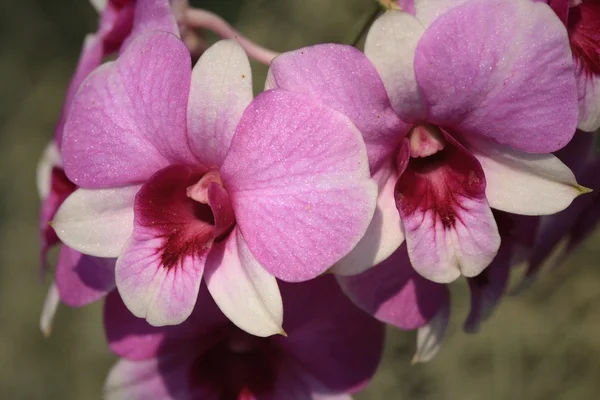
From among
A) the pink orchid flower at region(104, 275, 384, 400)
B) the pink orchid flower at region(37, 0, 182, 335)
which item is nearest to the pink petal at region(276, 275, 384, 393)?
the pink orchid flower at region(104, 275, 384, 400)

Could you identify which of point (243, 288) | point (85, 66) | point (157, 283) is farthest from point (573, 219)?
point (85, 66)

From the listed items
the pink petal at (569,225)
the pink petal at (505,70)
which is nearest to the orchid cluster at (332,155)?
the pink petal at (505,70)

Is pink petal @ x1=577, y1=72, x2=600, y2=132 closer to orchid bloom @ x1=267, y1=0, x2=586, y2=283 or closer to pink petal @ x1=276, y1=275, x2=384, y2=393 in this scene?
orchid bloom @ x1=267, y1=0, x2=586, y2=283

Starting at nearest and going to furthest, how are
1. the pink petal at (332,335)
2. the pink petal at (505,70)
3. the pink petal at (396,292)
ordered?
the pink petal at (505,70) < the pink petal at (396,292) < the pink petal at (332,335)

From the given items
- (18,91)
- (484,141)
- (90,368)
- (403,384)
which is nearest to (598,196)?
(484,141)

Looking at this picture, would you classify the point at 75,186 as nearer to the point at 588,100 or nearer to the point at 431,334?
the point at 431,334

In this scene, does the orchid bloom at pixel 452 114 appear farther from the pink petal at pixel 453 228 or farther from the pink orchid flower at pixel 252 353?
the pink orchid flower at pixel 252 353
